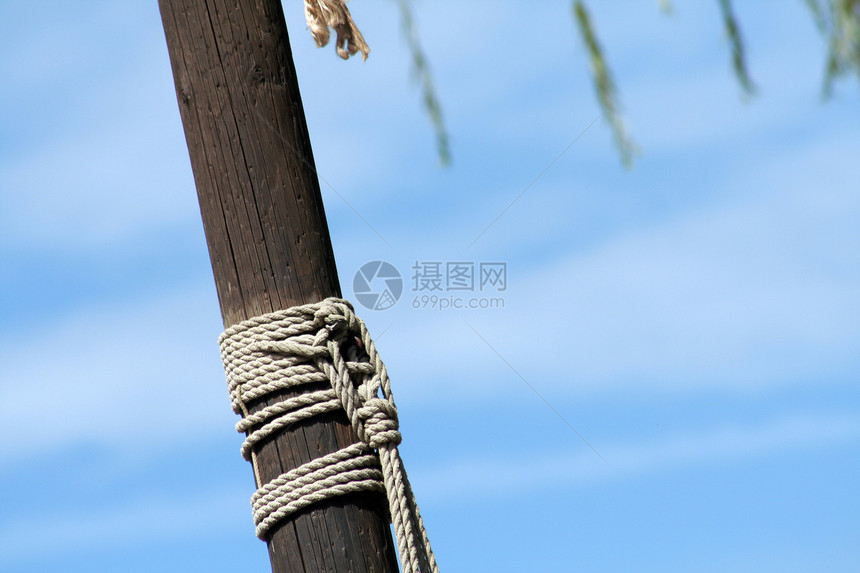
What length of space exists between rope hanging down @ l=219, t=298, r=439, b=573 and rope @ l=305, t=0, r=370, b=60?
0.78 meters

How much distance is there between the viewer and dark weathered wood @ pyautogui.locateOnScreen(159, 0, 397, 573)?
1.88 m

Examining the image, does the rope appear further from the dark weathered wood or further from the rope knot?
the rope knot

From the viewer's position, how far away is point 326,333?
1.92 meters

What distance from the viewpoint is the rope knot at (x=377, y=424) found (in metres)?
1.91

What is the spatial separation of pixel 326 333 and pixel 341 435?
23 cm

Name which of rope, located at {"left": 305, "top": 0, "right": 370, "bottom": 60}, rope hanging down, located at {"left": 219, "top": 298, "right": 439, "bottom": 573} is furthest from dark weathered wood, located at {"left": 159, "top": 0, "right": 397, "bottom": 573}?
rope, located at {"left": 305, "top": 0, "right": 370, "bottom": 60}

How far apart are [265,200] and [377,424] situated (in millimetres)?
571

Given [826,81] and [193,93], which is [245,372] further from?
[826,81]

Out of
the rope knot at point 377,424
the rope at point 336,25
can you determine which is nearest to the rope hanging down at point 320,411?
the rope knot at point 377,424

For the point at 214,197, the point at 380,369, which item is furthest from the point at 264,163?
the point at 380,369

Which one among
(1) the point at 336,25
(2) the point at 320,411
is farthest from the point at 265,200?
(1) the point at 336,25

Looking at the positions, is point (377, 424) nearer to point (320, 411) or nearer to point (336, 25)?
point (320, 411)

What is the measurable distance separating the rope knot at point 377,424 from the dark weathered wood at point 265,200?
0.05m

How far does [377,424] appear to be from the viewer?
191 centimetres
